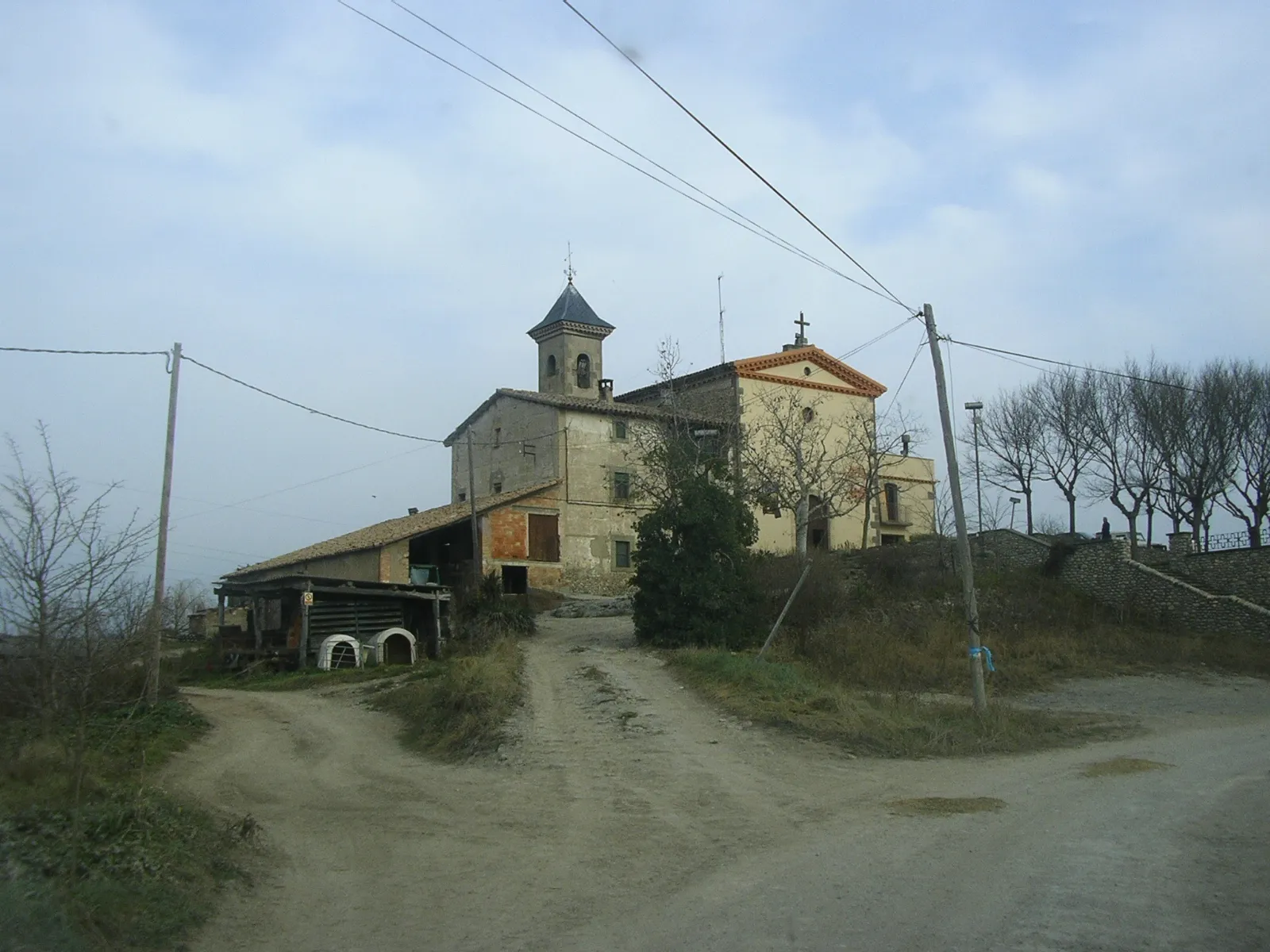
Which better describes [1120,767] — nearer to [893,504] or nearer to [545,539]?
[545,539]

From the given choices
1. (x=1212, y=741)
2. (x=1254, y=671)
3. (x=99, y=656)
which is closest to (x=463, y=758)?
(x=99, y=656)

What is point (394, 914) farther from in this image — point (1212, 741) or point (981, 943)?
point (1212, 741)

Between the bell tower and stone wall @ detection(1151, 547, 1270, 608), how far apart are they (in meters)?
25.7

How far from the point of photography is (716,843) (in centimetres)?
1038

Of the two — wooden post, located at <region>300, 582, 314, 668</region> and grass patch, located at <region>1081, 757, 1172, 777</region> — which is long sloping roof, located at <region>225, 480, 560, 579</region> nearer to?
wooden post, located at <region>300, 582, 314, 668</region>

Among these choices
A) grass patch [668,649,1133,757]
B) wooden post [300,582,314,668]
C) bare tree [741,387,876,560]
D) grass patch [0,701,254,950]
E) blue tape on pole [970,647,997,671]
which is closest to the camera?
grass patch [0,701,254,950]

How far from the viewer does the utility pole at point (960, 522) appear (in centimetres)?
1791

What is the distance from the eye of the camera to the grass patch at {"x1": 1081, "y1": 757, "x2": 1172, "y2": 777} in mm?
13805

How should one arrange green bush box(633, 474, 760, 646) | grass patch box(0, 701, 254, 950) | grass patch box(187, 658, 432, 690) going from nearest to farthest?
grass patch box(0, 701, 254, 950), green bush box(633, 474, 760, 646), grass patch box(187, 658, 432, 690)

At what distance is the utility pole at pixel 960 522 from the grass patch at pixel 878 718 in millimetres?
569

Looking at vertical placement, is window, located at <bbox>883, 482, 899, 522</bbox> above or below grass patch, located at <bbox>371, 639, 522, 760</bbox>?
above

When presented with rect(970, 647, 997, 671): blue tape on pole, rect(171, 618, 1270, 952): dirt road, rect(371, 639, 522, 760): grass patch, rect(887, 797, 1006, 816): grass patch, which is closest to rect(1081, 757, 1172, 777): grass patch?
rect(171, 618, 1270, 952): dirt road

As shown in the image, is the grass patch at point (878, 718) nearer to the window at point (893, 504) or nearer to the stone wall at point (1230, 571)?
the stone wall at point (1230, 571)

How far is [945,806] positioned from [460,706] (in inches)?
372
